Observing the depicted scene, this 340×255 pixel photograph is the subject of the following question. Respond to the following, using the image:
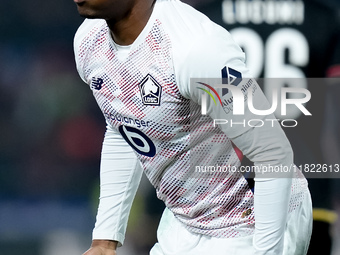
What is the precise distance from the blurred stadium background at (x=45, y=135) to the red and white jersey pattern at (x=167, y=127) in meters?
1.25

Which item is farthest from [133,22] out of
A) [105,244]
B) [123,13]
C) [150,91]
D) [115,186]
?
[105,244]

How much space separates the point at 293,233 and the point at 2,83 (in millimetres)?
Answer: 1706

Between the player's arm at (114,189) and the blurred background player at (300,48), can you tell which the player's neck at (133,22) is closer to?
the player's arm at (114,189)

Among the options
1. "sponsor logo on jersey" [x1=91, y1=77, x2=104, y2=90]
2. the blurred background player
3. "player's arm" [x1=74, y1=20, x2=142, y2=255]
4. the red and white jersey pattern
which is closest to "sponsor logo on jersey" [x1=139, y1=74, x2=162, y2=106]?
the red and white jersey pattern

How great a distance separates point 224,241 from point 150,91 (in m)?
0.40

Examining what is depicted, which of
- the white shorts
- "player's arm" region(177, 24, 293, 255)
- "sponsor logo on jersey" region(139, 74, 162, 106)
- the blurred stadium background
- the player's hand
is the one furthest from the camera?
the blurred stadium background

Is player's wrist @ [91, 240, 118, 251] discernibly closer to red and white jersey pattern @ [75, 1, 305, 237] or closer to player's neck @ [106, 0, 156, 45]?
red and white jersey pattern @ [75, 1, 305, 237]

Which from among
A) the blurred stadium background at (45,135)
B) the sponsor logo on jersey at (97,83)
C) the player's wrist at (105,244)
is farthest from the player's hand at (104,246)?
the blurred stadium background at (45,135)

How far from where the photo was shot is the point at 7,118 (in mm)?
3309

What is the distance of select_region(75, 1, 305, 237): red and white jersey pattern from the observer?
181 cm

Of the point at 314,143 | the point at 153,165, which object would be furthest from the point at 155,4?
the point at 314,143

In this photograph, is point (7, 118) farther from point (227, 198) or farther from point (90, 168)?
point (227, 198)

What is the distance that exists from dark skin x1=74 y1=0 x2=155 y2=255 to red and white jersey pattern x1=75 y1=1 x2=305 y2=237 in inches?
0.8

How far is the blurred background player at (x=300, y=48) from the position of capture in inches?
123
